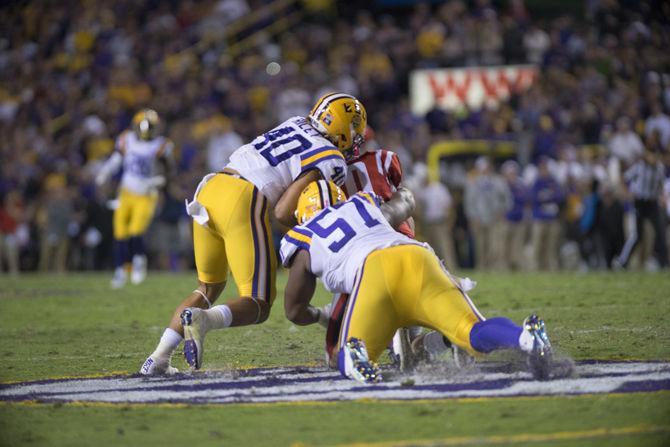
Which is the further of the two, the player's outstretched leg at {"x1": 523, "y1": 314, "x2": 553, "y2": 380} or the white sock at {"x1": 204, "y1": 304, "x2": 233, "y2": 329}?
the white sock at {"x1": 204, "y1": 304, "x2": 233, "y2": 329}

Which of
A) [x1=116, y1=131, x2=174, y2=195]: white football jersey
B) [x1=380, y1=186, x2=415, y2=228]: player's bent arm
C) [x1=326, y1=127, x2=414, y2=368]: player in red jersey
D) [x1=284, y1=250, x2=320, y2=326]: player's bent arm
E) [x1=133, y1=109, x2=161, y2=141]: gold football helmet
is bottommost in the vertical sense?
[x1=284, y1=250, x2=320, y2=326]: player's bent arm

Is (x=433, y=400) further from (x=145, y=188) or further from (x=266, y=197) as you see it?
(x=145, y=188)

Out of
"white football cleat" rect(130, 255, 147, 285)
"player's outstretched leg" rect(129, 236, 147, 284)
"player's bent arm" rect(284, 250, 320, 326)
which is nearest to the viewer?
"player's bent arm" rect(284, 250, 320, 326)

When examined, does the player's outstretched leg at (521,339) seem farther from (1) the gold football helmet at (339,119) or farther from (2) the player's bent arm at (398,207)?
(1) the gold football helmet at (339,119)

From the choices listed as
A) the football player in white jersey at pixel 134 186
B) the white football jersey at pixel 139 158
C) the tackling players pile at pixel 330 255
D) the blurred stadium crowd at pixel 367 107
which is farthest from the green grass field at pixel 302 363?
the blurred stadium crowd at pixel 367 107

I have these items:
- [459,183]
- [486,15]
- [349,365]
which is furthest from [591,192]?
[349,365]

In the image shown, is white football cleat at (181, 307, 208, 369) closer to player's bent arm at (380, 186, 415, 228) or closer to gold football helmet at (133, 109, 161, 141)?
player's bent arm at (380, 186, 415, 228)

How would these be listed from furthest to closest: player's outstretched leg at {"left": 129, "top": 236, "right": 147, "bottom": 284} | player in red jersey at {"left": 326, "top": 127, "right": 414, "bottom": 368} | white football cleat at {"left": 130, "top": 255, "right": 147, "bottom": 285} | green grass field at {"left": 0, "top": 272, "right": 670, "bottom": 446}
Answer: white football cleat at {"left": 130, "top": 255, "right": 147, "bottom": 285}, player's outstretched leg at {"left": 129, "top": 236, "right": 147, "bottom": 284}, player in red jersey at {"left": 326, "top": 127, "right": 414, "bottom": 368}, green grass field at {"left": 0, "top": 272, "right": 670, "bottom": 446}

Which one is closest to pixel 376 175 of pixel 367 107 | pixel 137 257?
pixel 137 257

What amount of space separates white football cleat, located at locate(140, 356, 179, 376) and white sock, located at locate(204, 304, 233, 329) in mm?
349

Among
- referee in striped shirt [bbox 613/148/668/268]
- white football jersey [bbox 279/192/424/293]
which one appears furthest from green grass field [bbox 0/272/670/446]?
referee in striped shirt [bbox 613/148/668/268]

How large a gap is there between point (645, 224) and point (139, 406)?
10.5 meters

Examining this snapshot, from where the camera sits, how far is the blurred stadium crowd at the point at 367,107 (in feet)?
51.4

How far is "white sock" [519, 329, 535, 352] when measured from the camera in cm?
457
